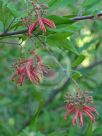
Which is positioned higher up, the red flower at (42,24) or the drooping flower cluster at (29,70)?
the red flower at (42,24)

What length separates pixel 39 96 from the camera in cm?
312

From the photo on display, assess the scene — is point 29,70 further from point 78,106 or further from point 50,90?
point 50,90

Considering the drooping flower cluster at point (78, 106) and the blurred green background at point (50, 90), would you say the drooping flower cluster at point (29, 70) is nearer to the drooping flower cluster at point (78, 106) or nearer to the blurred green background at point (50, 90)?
the drooping flower cluster at point (78, 106)

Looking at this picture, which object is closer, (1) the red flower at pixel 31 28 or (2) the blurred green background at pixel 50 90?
(1) the red flower at pixel 31 28

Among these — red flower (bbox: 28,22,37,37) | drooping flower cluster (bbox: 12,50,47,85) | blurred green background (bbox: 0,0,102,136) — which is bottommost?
blurred green background (bbox: 0,0,102,136)

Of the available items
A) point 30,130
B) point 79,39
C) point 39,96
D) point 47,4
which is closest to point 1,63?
point 39,96

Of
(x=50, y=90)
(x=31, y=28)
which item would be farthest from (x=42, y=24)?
(x=50, y=90)

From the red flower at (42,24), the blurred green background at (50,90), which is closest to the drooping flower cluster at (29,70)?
the red flower at (42,24)

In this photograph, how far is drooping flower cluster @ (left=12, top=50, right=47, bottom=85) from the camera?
1.66 meters

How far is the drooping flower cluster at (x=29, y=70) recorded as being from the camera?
5.43ft

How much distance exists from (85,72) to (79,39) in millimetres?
249

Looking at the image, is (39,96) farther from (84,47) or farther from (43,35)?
(43,35)

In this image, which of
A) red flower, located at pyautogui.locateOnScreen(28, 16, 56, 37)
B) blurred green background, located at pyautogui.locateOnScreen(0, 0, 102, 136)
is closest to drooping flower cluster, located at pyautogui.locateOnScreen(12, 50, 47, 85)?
red flower, located at pyautogui.locateOnScreen(28, 16, 56, 37)

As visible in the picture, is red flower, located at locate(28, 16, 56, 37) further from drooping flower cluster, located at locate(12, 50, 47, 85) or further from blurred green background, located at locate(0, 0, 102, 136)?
blurred green background, located at locate(0, 0, 102, 136)
